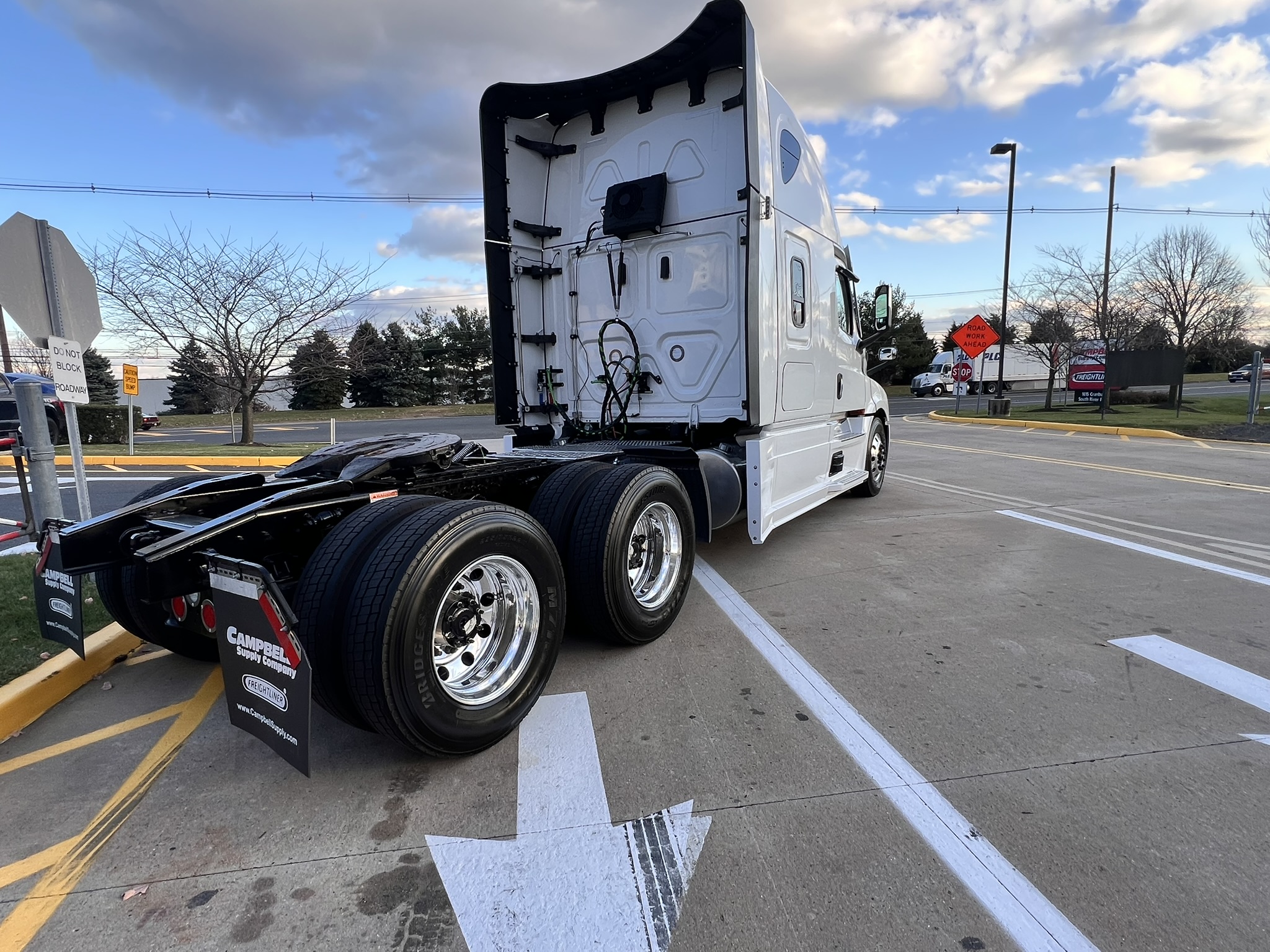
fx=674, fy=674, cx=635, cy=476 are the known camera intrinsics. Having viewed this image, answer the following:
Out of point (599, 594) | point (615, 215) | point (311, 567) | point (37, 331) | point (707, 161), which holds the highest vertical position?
point (707, 161)

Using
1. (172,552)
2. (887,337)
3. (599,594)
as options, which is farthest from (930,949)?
(887,337)

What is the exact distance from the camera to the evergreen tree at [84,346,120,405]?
4138cm

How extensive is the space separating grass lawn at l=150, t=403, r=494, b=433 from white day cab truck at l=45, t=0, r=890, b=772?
28.2m

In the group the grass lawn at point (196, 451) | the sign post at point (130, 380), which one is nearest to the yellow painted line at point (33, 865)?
the grass lawn at point (196, 451)

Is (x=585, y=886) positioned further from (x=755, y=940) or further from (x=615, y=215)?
(x=615, y=215)

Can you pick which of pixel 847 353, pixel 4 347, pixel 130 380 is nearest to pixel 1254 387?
pixel 847 353

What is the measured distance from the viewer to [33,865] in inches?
89.7

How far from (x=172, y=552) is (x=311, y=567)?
0.47 m

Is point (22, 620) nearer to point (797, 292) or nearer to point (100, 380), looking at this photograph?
point (797, 292)

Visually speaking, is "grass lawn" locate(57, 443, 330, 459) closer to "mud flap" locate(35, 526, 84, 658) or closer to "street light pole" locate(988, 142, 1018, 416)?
"mud flap" locate(35, 526, 84, 658)

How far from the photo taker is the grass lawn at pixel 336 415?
33406mm

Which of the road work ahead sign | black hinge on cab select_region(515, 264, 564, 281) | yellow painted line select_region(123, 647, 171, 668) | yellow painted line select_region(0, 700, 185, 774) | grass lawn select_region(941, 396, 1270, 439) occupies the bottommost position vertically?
yellow painted line select_region(0, 700, 185, 774)

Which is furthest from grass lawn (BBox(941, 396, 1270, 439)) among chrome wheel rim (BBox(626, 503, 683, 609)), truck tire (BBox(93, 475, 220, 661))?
truck tire (BBox(93, 475, 220, 661))

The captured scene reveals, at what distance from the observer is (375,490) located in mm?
3385
